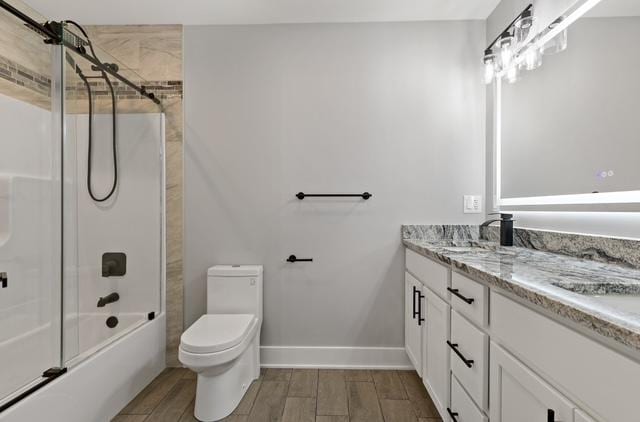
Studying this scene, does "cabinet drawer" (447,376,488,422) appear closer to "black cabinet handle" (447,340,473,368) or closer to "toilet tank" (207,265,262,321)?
"black cabinet handle" (447,340,473,368)

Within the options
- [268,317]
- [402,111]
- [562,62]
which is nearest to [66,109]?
[268,317]

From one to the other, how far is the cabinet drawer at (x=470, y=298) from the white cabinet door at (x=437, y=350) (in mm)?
118

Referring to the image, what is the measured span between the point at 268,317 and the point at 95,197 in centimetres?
136

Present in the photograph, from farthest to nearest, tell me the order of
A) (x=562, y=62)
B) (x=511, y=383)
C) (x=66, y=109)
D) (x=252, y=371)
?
(x=252, y=371) < (x=66, y=109) < (x=562, y=62) < (x=511, y=383)

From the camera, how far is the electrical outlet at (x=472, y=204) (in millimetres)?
2143

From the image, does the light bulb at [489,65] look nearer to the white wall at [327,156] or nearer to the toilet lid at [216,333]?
the white wall at [327,156]

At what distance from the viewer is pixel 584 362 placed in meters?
0.65

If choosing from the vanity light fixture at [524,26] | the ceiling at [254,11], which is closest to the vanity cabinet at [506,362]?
the vanity light fixture at [524,26]

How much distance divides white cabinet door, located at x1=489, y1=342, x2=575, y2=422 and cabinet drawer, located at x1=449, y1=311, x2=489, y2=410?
4cm

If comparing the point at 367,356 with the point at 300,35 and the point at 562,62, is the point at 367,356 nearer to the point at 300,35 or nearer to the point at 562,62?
the point at 562,62

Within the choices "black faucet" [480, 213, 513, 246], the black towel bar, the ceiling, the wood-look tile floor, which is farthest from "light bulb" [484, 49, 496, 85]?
the wood-look tile floor

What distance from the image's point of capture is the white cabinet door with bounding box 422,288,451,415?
1394mm

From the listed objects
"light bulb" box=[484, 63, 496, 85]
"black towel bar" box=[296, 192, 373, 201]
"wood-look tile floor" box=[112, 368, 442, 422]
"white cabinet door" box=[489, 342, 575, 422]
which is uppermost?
"light bulb" box=[484, 63, 496, 85]

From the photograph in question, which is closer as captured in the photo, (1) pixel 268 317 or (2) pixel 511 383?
(2) pixel 511 383
